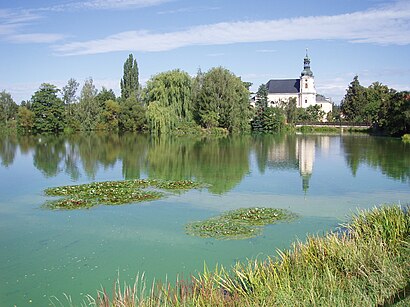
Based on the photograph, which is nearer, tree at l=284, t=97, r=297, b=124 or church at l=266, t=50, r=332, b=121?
tree at l=284, t=97, r=297, b=124

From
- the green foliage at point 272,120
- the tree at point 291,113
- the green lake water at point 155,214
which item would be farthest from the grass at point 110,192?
the tree at point 291,113

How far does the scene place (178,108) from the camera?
4688cm

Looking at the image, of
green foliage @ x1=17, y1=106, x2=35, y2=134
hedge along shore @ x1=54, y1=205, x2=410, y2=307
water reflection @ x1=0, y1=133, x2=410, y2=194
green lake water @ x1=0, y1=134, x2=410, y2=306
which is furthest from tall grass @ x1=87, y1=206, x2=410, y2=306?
green foliage @ x1=17, y1=106, x2=35, y2=134

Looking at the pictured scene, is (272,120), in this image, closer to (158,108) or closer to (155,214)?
(158,108)

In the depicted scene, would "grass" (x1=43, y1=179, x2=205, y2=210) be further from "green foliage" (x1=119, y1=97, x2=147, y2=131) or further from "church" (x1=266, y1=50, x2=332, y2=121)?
"church" (x1=266, y1=50, x2=332, y2=121)

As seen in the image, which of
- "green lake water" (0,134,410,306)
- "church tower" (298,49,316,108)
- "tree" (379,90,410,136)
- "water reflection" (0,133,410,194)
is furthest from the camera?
"church tower" (298,49,316,108)

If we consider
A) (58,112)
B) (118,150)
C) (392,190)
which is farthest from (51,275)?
(58,112)

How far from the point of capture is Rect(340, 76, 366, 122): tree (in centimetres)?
6475

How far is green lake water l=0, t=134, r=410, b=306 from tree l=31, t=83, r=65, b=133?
97.3 ft

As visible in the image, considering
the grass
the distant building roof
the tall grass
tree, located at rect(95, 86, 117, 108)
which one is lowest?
the grass

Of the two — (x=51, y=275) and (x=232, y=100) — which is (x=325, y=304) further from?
(x=232, y=100)

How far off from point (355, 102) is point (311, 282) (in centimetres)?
6432

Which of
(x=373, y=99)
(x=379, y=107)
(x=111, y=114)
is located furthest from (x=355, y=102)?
(x=111, y=114)

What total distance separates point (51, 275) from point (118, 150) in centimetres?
2350
